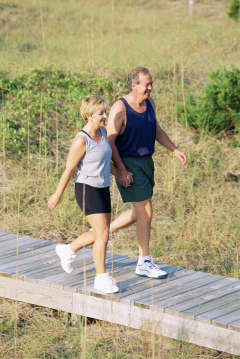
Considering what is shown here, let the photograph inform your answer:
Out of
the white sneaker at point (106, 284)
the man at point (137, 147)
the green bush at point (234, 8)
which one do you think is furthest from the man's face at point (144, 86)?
the green bush at point (234, 8)

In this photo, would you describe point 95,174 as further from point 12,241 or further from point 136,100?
point 12,241

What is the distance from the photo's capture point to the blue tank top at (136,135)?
4.47 m

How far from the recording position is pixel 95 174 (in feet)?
13.6

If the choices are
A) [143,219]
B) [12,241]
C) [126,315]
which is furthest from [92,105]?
[12,241]

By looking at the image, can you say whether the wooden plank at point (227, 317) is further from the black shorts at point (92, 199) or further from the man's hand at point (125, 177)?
the man's hand at point (125, 177)

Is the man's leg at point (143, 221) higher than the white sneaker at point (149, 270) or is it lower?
higher

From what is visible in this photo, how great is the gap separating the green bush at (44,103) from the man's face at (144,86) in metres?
3.88

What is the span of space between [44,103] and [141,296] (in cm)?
521

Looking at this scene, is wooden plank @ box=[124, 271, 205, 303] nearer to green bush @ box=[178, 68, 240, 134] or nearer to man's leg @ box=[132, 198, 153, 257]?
man's leg @ box=[132, 198, 153, 257]

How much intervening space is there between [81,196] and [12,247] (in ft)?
5.38

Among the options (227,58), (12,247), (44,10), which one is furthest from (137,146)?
(44,10)

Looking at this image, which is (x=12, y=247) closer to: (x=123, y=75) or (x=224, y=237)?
(x=224, y=237)

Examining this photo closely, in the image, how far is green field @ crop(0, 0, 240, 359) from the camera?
4391mm

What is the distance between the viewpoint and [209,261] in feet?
19.3
